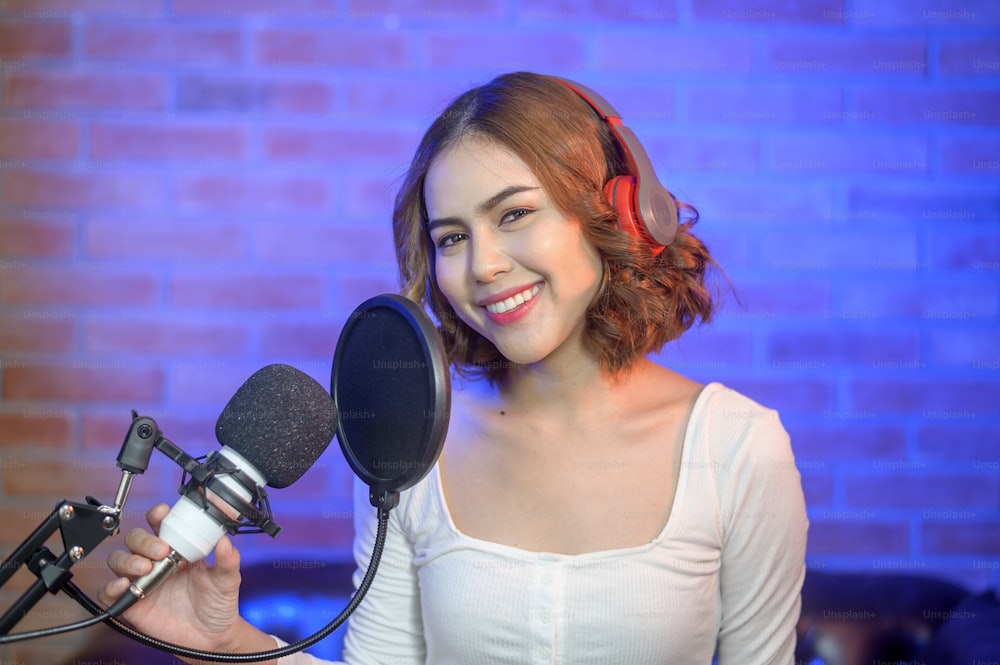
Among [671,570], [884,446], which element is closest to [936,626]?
[884,446]

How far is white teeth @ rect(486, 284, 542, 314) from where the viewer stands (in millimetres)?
1344

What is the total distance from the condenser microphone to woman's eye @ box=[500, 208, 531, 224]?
1.56 feet

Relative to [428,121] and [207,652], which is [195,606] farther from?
[428,121]

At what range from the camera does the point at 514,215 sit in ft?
4.42

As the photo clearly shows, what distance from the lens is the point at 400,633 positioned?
156 cm

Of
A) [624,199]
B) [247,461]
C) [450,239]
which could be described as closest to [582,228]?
[624,199]

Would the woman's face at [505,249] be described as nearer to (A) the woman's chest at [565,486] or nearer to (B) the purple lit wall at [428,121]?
(A) the woman's chest at [565,486]

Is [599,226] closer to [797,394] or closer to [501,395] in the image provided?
[501,395]

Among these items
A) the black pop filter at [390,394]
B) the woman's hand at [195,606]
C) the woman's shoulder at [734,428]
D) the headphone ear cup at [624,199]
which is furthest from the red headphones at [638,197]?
the woman's hand at [195,606]

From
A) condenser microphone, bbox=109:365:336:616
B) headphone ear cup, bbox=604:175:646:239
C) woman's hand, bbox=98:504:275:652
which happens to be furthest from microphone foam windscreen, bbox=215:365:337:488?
headphone ear cup, bbox=604:175:646:239

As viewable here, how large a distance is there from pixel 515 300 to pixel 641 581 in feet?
1.54

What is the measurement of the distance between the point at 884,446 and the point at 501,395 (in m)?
0.93

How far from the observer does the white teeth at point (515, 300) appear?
1.34 meters

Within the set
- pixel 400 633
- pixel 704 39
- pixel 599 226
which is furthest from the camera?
pixel 704 39
